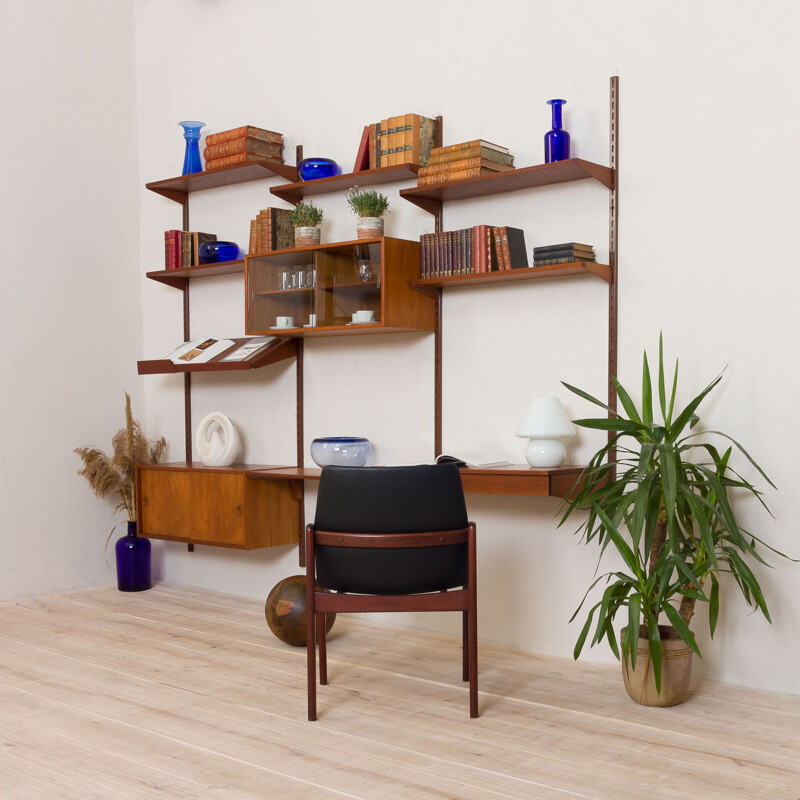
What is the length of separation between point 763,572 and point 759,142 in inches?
61.2

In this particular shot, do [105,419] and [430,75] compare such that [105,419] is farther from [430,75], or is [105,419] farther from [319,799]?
[319,799]

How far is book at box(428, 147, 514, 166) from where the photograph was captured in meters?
3.72

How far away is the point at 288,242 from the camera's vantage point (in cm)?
455

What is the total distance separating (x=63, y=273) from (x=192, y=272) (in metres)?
0.80

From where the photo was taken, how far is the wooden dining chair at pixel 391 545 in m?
2.93

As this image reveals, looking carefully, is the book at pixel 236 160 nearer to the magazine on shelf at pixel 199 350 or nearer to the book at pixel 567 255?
the magazine on shelf at pixel 199 350

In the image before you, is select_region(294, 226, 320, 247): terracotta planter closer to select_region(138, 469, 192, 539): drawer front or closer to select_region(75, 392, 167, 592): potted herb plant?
select_region(138, 469, 192, 539): drawer front

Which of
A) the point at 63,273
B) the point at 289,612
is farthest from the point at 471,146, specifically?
the point at 63,273

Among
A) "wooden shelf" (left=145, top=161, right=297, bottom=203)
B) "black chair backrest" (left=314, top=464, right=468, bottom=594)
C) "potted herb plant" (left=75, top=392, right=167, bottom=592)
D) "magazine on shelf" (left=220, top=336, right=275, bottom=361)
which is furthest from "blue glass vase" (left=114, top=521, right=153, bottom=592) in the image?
"black chair backrest" (left=314, top=464, right=468, bottom=594)

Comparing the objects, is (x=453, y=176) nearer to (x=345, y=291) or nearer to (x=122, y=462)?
(x=345, y=291)

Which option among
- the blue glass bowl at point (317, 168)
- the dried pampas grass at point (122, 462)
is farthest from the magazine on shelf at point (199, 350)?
the blue glass bowl at point (317, 168)

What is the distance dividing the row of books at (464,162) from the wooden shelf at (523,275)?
410 millimetres

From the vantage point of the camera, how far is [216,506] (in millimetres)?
4586

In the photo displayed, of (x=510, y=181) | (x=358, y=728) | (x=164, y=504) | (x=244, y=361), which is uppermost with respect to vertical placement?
(x=510, y=181)
